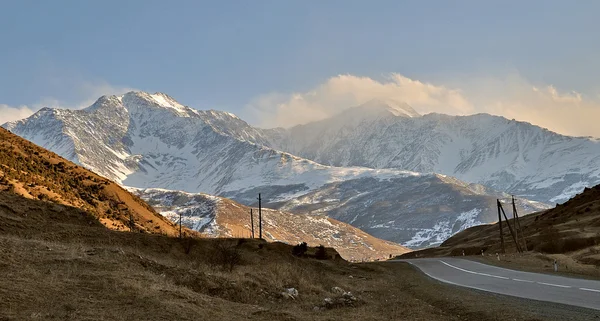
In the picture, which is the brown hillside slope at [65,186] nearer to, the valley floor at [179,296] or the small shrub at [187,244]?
the small shrub at [187,244]

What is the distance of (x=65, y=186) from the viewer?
244ft

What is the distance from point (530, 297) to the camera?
62.4 ft

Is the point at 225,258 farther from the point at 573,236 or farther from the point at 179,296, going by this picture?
the point at 573,236

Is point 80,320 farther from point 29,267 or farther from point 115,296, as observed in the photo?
point 29,267

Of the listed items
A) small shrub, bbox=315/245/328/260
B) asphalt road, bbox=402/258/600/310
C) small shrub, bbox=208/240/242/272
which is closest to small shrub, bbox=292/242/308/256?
small shrub, bbox=315/245/328/260

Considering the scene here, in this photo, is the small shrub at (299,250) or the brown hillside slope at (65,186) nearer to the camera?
the small shrub at (299,250)

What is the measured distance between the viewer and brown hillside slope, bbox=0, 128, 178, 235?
6093 cm

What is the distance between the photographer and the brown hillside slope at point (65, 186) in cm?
6093

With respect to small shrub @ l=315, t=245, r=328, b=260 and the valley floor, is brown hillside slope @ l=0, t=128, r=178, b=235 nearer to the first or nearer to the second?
small shrub @ l=315, t=245, r=328, b=260

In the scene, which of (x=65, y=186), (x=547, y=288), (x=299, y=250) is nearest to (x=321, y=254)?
(x=299, y=250)

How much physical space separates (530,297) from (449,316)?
4847 millimetres

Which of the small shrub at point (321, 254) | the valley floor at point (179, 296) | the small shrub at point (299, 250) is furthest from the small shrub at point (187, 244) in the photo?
the small shrub at point (321, 254)

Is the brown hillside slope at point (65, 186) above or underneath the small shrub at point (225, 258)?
above

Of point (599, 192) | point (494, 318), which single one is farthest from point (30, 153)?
point (599, 192)
